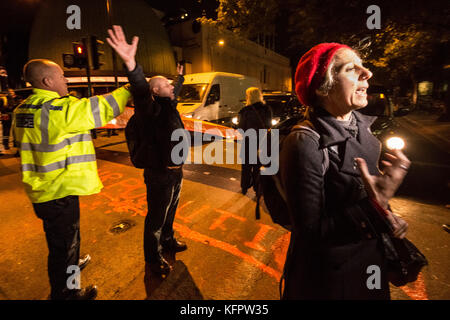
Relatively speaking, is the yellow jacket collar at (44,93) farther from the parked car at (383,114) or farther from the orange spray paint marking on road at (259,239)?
the parked car at (383,114)

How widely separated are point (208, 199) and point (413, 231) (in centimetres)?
336

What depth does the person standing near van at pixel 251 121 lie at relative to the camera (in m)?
4.82

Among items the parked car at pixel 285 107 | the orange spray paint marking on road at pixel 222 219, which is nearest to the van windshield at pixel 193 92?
the parked car at pixel 285 107

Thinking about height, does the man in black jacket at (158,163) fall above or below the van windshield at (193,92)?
below

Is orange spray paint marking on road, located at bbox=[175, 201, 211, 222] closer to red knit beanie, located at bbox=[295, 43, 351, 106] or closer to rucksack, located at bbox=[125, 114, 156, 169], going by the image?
rucksack, located at bbox=[125, 114, 156, 169]

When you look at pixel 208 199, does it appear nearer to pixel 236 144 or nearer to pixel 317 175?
pixel 317 175

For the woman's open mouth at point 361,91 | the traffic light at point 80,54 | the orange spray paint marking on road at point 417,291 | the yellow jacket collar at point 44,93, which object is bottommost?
the orange spray paint marking on road at point 417,291

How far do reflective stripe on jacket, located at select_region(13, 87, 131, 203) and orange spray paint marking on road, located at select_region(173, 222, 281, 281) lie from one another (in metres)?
1.70

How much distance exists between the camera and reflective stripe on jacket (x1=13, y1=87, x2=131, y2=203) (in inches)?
70.7

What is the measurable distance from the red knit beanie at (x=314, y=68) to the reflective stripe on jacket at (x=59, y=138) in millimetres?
1331

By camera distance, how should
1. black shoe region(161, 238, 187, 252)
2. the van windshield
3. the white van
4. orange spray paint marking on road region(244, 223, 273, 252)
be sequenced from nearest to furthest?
1. black shoe region(161, 238, 187, 252)
2. orange spray paint marking on road region(244, 223, 273, 252)
3. the white van
4. the van windshield

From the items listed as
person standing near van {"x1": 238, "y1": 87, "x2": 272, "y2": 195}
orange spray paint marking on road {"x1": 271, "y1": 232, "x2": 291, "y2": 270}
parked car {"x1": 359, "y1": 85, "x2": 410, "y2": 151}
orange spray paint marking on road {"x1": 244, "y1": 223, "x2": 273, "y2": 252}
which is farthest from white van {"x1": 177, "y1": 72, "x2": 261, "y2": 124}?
orange spray paint marking on road {"x1": 271, "y1": 232, "x2": 291, "y2": 270}

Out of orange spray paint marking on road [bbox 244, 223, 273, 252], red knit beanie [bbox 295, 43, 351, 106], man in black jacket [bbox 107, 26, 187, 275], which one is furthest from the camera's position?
orange spray paint marking on road [bbox 244, 223, 273, 252]

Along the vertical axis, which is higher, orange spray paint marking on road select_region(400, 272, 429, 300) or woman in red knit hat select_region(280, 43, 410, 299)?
woman in red knit hat select_region(280, 43, 410, 299)
